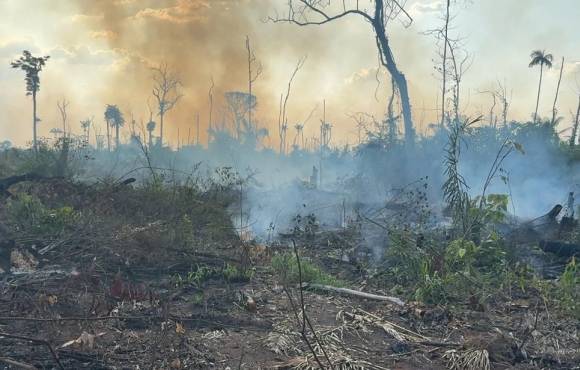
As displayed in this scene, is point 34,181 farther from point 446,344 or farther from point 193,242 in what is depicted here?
point 446,344

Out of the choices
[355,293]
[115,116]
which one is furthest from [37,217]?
[115,116]

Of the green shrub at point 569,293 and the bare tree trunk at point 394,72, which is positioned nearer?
the green shrub at point 569,293

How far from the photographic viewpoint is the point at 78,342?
3.88 metres

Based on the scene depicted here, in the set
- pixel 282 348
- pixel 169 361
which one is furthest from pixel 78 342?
pixel 282 348

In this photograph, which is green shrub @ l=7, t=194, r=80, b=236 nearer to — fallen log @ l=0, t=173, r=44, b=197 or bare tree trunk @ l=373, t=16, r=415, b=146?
fallen log @ l=0, t=173, r=44, b=197

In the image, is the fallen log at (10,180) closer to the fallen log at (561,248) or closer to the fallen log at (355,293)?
the fallen log at (355,293)

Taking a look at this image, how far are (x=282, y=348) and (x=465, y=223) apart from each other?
4.31m

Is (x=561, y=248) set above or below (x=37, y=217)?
below

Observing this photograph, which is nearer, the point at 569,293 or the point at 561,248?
the point at 569,293

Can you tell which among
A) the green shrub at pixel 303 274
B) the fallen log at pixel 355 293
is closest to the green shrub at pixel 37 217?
the green shrub at pixel 303 274

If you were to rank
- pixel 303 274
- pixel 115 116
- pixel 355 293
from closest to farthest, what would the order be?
pixel 355 293 → pixel 303 274 → pixel 115 116

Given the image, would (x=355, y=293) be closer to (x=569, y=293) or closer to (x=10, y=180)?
(x=569, y=293)

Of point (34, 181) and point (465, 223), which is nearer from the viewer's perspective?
point (465, 223)

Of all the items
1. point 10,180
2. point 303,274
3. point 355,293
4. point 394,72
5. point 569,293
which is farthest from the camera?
point 394,72
